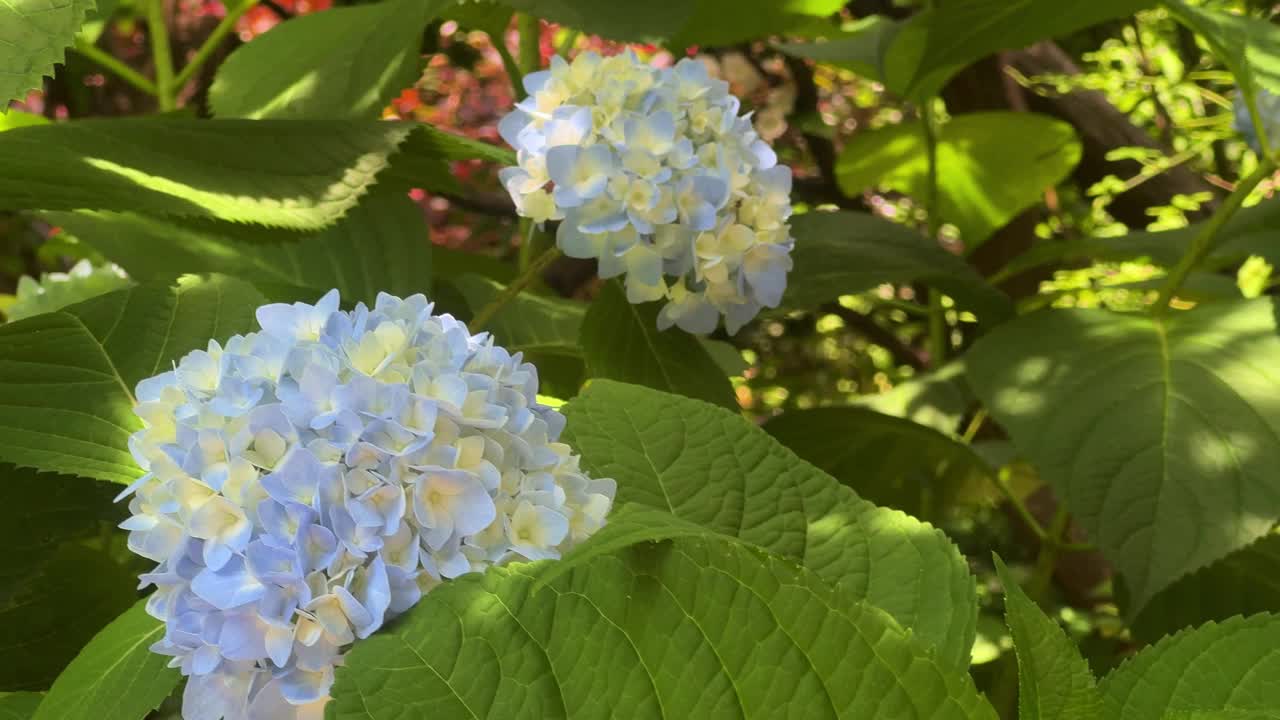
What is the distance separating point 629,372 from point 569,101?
214mm

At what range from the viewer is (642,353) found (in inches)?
38.9

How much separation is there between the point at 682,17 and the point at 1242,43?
0.49m

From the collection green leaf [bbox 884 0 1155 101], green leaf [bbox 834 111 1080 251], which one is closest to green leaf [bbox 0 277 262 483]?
green leaf [bbox 884 0 1155 101]

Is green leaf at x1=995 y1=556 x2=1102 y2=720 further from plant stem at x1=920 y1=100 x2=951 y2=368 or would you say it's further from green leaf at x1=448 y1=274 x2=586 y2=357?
plant stem at x1=920 y1=100 x2=951 y2=368

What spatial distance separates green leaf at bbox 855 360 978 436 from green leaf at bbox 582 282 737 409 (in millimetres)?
358

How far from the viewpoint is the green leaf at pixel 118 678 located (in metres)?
0.54

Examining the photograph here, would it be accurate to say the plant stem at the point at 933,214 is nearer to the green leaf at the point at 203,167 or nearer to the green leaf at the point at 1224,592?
the green leaf at the point at 1224,592

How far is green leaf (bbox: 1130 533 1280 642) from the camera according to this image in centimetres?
109

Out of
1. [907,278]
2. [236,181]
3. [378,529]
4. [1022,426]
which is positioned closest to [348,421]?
[378,529]

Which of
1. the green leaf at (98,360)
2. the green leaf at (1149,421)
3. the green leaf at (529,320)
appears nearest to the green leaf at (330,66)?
the green leaf at (529,320)

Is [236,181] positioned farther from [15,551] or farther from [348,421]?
[348,421]

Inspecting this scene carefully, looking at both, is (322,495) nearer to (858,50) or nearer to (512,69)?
(512,69)

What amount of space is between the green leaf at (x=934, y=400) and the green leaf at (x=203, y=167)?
0.67m

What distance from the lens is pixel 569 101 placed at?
928 mm
